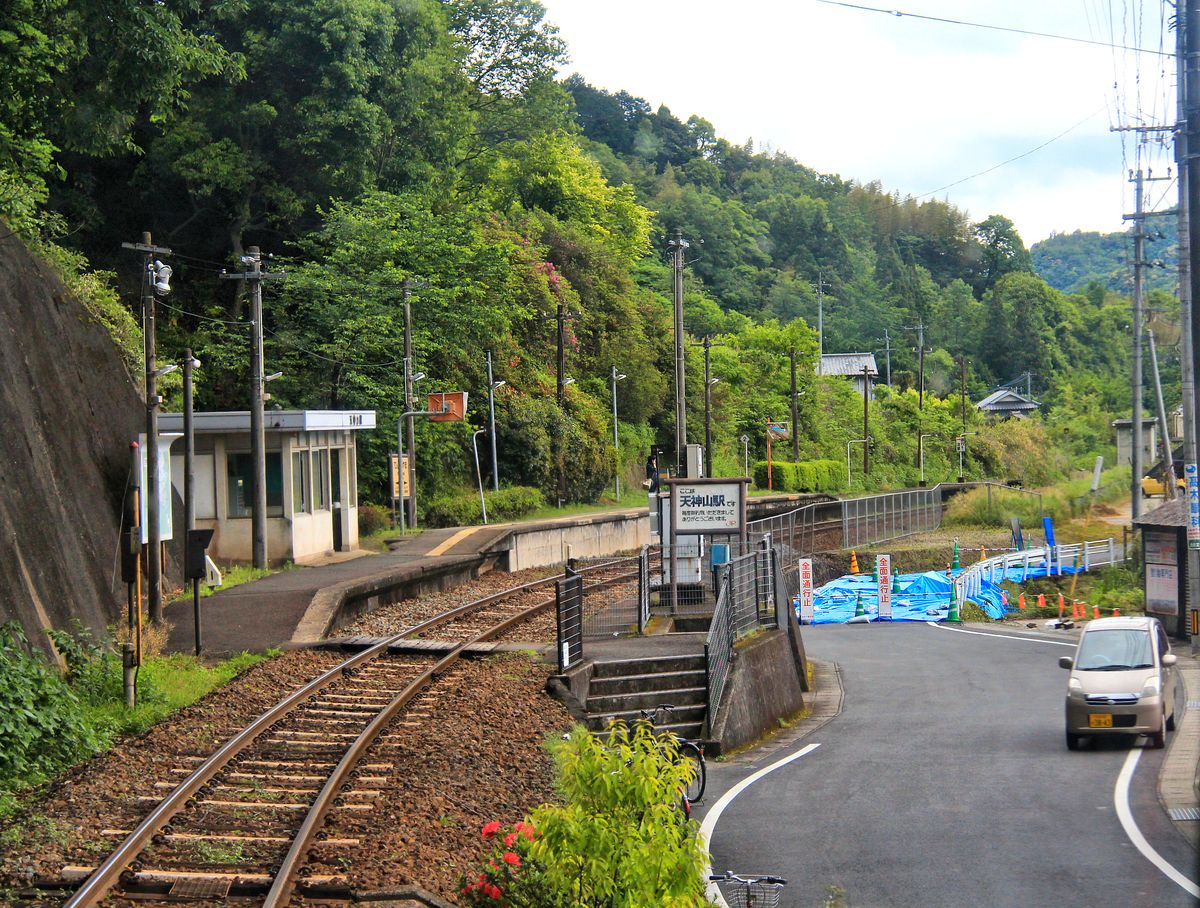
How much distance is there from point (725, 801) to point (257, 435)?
1654cm

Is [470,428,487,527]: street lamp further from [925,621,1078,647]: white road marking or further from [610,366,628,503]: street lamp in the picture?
[925,621,1078,647]: white road marking

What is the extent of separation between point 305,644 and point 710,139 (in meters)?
123

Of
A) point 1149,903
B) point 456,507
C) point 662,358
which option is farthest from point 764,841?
point 662,358

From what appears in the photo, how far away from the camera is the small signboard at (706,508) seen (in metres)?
20.7

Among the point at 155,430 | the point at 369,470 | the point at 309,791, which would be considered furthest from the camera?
the point at 369,470

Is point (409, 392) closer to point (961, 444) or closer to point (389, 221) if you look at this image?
point (389, 221)

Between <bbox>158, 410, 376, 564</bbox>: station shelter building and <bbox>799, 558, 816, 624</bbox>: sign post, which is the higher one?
<bbox>158, 410, 376, 564</bbox>: station shelter building

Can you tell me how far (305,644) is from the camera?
18.5 m

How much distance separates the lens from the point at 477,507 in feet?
136

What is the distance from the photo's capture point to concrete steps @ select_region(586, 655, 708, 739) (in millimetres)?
15812

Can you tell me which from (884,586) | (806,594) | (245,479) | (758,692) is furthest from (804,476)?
(758,692)

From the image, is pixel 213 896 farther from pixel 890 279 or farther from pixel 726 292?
pixel 890 279

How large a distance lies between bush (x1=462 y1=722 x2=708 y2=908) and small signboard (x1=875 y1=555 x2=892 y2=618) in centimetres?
2418

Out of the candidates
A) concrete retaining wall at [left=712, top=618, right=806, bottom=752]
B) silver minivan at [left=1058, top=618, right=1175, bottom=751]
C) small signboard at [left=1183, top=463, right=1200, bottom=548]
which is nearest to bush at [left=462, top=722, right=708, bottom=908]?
concrete retaining wall at [left=712, top=618, right=806, bottom=752]
